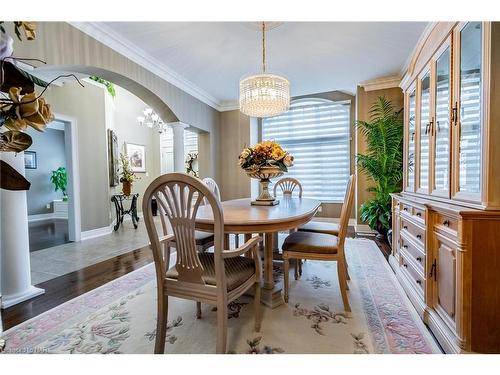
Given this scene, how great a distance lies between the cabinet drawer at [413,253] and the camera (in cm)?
180

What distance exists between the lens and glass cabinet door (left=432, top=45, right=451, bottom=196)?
1.60 meters


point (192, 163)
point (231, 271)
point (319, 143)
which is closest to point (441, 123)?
point (231, 271)

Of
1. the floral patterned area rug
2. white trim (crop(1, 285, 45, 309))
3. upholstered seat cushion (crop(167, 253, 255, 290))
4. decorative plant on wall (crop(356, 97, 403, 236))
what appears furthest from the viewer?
decorative plant on wall (crop(356, 97, 403, 236))

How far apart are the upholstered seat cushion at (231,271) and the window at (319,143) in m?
4.30

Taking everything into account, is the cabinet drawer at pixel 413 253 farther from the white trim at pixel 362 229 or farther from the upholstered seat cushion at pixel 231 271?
the white trim at pixel 362 229

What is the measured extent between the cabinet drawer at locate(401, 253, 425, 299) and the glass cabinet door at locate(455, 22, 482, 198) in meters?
0.78

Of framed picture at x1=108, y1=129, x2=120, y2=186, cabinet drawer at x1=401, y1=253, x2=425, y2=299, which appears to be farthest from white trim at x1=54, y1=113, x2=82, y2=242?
cabinet drawer at x1=401, y1=253, x2=425, y2=299

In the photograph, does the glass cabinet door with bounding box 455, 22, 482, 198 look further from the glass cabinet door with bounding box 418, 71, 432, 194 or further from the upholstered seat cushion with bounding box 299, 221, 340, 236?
the upholstered seat cushion with bounding box 299, 221, 340, 236

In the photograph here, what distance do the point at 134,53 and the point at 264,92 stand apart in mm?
1738

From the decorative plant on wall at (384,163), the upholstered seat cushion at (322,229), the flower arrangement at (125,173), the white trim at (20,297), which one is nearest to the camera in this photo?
the white trim at (20,297)

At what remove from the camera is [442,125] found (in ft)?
5.57

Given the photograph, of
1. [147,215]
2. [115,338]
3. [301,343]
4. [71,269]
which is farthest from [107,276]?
[301,343]

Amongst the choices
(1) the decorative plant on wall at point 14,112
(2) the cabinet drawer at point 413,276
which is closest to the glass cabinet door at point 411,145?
(2) the cabinet drawer at point 413,276

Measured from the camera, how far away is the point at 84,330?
1.58 metres
